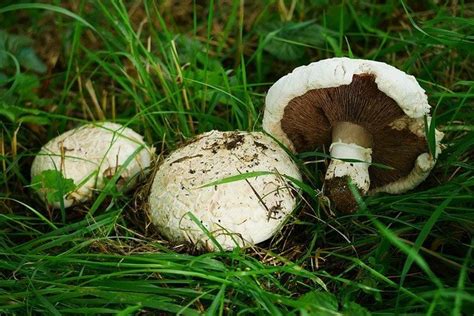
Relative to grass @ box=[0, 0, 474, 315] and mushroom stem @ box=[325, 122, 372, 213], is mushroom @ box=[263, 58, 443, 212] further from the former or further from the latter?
grass @ box=[0, 0, 474, 315]

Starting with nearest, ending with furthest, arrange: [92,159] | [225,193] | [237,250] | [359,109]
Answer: [237,250]
[225,193]
[359,109]
[92,159]

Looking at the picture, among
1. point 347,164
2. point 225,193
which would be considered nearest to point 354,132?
point 347,164

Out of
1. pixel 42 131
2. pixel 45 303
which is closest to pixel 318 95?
pixel 45 303

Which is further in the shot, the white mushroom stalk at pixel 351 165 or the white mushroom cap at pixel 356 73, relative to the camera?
the white mushroom stalk at pixel 351 165

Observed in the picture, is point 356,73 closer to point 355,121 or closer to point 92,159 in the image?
point 355,121

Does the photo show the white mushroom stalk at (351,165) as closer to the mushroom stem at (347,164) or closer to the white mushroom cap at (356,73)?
the mushroom stem at (347,164)

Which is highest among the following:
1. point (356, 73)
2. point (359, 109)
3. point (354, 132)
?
point (356, 73)

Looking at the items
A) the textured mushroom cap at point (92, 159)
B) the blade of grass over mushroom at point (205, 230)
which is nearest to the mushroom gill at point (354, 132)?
the blade of grass over mushroom at point (205, 230)
